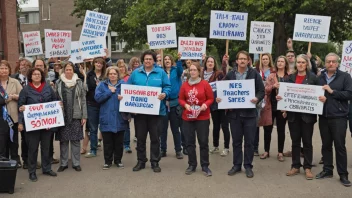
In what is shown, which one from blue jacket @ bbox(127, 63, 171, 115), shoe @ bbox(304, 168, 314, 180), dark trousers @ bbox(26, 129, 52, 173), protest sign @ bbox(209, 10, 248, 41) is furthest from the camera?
protest sign @ bbox(209, 10, 248, 41)

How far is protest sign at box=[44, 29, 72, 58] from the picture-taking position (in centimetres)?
988

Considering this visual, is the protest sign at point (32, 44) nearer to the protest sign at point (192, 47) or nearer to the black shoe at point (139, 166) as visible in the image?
the protest sign at point (192, 47)

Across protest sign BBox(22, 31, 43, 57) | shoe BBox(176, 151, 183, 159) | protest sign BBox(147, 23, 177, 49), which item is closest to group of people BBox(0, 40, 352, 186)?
shoe BBox(176, 151, 183, 159)

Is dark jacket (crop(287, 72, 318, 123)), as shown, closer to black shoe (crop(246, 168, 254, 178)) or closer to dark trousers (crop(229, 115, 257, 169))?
dark trousers (crop(229, 115, 257, 169))

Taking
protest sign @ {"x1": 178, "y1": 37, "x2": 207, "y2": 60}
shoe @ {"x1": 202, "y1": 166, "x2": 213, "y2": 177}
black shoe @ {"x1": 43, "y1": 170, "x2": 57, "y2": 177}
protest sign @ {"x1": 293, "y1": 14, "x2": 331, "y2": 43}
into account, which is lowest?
black shoe @ {"x1": 43, "y1": 170, "x2": 57, "y2": 177}

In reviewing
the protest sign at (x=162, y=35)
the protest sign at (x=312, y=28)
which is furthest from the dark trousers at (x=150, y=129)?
the protest sign at (x=312, y=28)

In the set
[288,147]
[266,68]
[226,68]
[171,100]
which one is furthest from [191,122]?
[288,147]

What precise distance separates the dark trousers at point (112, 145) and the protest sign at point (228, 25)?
135 inches

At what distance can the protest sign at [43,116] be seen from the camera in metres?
6.27

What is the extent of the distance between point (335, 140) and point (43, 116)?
4.66 metres

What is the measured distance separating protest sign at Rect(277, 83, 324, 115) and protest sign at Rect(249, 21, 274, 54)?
2.85 m

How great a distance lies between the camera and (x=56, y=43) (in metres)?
9.98

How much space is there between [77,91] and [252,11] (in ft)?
46.1

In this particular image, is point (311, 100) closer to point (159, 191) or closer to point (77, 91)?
point (159, 191)
